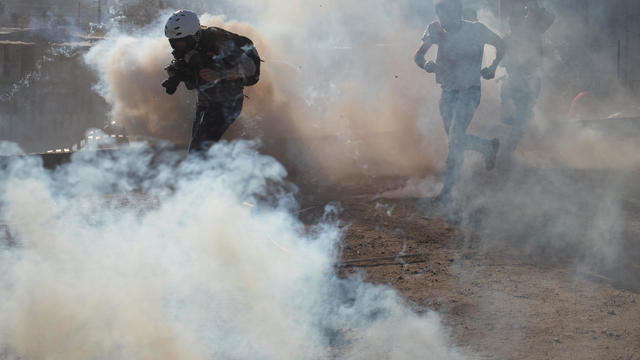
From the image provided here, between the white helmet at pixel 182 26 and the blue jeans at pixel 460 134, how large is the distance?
2.61 meters

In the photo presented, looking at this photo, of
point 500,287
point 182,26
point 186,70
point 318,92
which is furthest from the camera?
point 318,92

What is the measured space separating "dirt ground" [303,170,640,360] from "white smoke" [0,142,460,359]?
0.20 meters

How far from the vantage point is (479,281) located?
3852 mm

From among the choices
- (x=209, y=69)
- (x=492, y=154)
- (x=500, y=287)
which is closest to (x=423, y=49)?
(x=492, y=154)

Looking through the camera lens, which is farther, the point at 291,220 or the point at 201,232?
the point at 291,220

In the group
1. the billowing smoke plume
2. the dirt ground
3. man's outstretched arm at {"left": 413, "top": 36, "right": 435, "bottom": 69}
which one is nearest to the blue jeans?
man's outstretched arm at {"left": 413, "top": 36, "right": 435, "bottom": 69}

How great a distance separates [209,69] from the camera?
16.9 feet

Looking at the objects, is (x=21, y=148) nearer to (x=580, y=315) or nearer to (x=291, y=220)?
(x=291, y=220)

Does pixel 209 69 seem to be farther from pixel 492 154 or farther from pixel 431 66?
pixel 492 154

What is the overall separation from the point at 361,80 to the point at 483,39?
8.08 m

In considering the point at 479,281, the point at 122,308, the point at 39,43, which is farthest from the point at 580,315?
the point at 39,43

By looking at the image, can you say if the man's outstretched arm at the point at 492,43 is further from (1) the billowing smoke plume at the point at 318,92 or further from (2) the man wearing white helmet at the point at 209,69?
(1) the billowing smoke plume at the point at 318,92

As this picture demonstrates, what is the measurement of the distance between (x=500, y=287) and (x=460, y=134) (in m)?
2.52

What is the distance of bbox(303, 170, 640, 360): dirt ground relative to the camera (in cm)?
296
